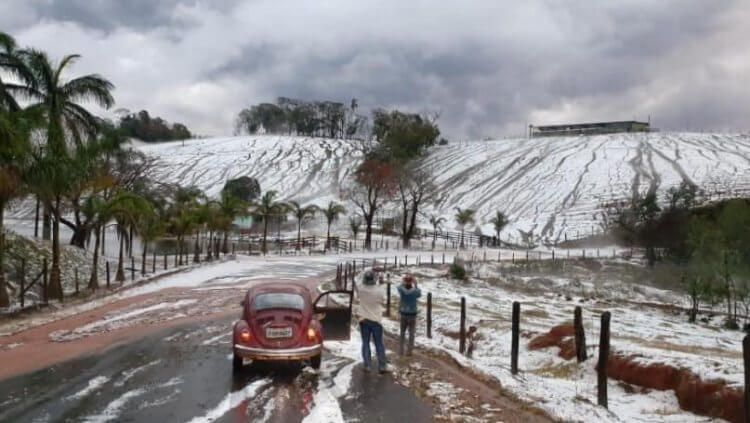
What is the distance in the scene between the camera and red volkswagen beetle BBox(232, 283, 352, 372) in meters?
10.3

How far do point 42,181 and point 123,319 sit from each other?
5.79 meters

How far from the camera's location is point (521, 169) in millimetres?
113062

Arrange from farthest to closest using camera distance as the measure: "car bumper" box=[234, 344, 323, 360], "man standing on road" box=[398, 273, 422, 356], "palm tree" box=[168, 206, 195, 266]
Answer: "palm tree" box=[168, 206, 195, 266] < "man standing on road" box=[398, 273, 422, 356] < "car bumper" box=[234, 344, 323, 360]

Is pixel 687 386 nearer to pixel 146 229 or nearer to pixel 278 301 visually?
pixel 278 301

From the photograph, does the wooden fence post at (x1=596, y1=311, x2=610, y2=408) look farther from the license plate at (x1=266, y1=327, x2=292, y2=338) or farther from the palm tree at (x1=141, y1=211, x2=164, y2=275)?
the palm tree at (x1=141, y1=211, x2=164, y2=275)

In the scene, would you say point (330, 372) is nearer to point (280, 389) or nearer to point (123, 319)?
point (280, 389)

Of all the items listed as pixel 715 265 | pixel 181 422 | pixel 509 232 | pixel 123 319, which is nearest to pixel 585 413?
pixel 181 422

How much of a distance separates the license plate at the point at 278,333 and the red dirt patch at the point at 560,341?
5387 millimetres

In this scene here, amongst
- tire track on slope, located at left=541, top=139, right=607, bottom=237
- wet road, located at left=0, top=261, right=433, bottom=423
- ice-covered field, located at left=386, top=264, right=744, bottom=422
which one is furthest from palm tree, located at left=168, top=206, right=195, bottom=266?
tire track on slope, located at left=541, top=139, right=607, bottom=237

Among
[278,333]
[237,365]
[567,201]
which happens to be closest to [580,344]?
[278,333]

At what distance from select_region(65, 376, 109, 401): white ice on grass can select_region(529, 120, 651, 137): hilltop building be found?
151 m

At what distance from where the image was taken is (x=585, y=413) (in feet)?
27.5

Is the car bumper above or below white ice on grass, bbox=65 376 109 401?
above

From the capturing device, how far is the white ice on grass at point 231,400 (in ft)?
26.1
